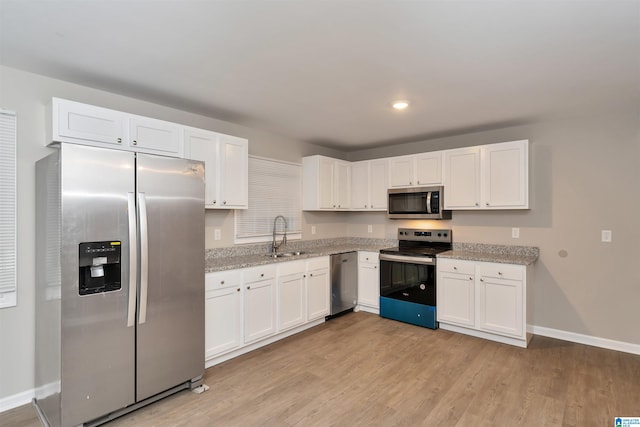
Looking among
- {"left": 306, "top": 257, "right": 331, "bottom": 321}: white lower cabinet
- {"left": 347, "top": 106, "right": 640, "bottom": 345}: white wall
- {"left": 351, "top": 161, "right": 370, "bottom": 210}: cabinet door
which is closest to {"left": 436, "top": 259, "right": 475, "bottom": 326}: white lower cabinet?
{"left": 347, "top": 106, "right": 640, "bottom": 345}: white wall

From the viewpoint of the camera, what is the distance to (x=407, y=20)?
1.80m

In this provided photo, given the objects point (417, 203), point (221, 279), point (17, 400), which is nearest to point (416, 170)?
point (417, 203)

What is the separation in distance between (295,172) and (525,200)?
2.84 m

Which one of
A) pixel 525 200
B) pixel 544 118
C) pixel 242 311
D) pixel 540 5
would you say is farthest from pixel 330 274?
pixel 540 5

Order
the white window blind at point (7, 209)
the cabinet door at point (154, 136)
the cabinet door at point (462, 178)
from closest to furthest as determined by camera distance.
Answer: the white window blind at point (7, 209)
the cabinet door at point (154, 136)
the cabinet door at point (462, 178)

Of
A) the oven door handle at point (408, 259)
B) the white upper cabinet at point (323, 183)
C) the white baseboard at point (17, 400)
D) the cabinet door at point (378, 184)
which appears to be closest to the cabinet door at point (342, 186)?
the white upper cabinet at point (323, 183)

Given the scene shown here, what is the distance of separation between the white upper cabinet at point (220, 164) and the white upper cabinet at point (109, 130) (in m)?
0.17

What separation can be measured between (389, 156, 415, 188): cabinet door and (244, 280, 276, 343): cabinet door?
2259mm

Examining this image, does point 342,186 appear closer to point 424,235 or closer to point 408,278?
point 424,235

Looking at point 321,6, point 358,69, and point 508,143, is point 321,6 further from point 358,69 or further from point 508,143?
point 508,143

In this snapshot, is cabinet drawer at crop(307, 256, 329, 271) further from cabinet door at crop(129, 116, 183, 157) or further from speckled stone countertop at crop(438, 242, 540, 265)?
cabinet door at crop(129, 116, 183, 157)

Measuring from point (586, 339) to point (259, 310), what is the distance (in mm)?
3529

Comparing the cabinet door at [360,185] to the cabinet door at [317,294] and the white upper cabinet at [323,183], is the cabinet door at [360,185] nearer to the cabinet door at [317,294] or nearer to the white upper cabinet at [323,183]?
the white upper cabinet at [323,183]

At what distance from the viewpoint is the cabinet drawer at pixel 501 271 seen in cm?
341
